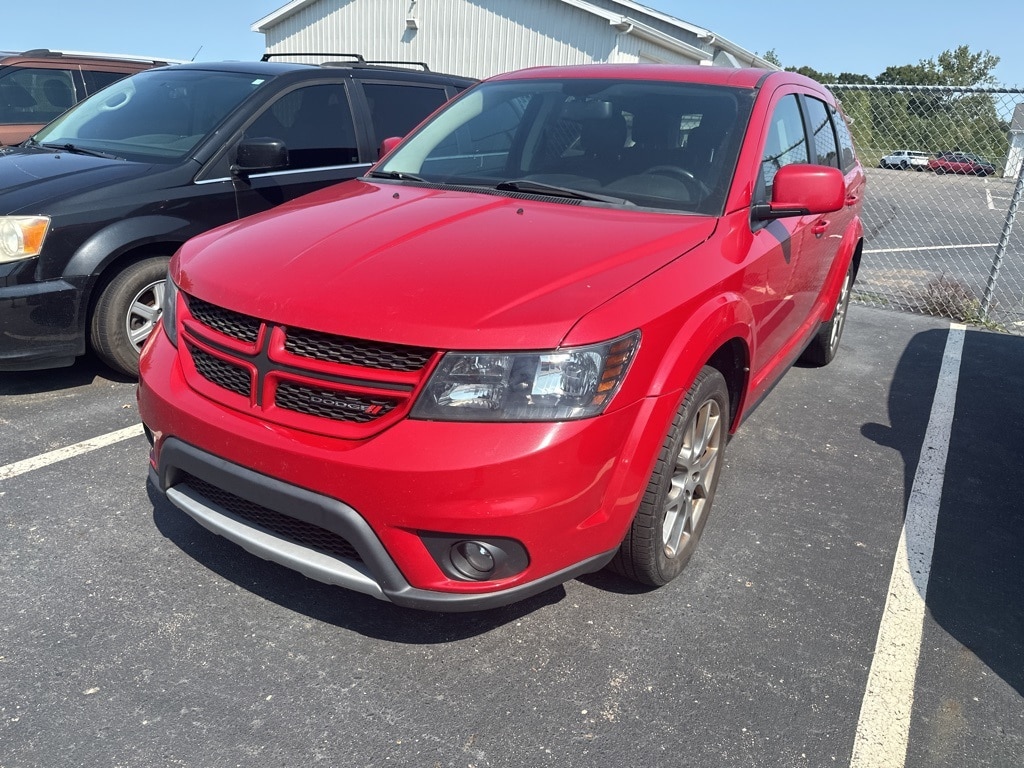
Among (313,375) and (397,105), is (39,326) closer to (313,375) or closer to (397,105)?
(313,375)

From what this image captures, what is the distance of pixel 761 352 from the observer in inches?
135

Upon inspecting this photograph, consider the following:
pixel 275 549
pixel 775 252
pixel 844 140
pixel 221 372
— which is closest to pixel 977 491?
pixel 775 252

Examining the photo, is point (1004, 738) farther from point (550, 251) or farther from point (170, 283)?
point (170, 283)

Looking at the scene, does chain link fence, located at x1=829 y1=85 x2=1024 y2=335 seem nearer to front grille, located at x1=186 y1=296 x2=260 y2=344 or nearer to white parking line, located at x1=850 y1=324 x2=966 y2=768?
white parking line, located at x1=850 y1=324 x2=966 y2=768

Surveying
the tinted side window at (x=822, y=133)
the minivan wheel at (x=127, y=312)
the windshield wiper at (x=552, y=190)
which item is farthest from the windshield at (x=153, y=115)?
the tinted side window at (x=822, y=133)

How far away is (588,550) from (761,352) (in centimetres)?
146

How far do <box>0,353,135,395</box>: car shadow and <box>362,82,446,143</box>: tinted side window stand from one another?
2.27 m

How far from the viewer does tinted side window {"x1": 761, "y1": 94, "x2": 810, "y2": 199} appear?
346 cm

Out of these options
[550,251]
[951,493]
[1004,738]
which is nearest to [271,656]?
[550,251]

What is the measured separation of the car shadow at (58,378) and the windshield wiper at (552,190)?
2.62 meters

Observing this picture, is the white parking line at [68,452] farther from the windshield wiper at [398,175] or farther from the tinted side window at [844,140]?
the tinted side window at [844,140]

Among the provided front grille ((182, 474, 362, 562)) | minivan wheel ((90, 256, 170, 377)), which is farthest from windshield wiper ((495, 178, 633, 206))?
minivan wheel ((90, 256, 170, 377))

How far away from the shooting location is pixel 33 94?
9.04 m

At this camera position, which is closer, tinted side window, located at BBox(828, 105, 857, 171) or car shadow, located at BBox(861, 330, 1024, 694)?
car shadow, located at BBox(861, 330, 1024, 694)
